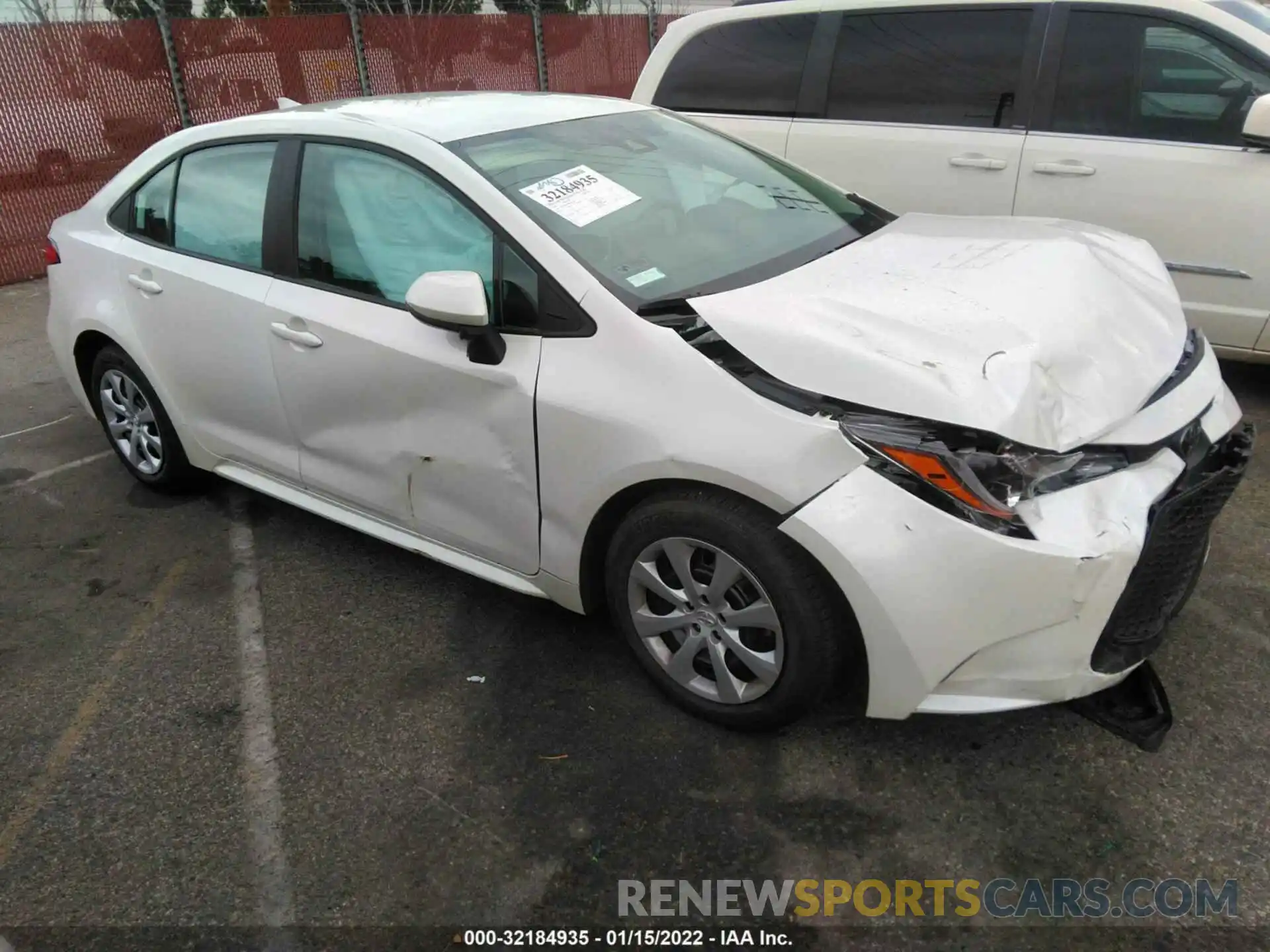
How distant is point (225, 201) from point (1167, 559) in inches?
128

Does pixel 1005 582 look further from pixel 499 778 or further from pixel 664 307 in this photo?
pixel 499 778

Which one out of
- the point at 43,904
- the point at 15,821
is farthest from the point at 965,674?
the point at 15,821

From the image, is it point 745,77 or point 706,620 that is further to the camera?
point 745,77

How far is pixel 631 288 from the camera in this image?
101 inches

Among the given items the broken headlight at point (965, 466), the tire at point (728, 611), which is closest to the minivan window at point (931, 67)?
the broken headlight at point (965, 466)

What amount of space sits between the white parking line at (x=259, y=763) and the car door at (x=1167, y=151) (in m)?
3.86

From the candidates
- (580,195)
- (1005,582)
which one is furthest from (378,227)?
(1005,582)

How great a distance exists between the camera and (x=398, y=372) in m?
2.86

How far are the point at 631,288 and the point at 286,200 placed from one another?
54.5 inches

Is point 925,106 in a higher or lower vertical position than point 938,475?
higher

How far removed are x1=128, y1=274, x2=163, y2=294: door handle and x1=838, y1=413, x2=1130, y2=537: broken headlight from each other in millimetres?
2744

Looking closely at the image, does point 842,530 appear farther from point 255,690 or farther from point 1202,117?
point 1202,117

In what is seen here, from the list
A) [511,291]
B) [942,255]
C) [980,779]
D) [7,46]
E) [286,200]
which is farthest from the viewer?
[7,46]

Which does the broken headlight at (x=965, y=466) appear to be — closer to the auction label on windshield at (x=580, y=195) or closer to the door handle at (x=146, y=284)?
the auction label on windshield at (x=580, y=195)
